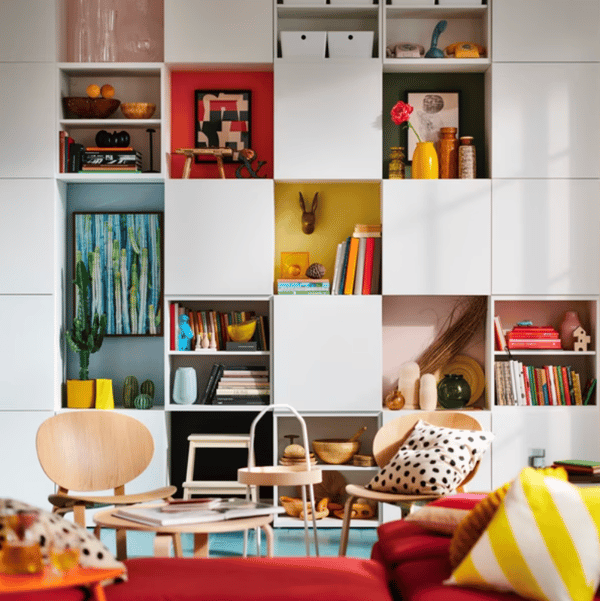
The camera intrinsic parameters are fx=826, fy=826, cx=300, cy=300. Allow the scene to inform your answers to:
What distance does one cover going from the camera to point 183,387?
4988mm

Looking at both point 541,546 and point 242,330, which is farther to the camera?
point 242,330

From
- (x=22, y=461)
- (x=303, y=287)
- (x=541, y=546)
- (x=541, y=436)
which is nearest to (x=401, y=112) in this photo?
(x=303, y=287)

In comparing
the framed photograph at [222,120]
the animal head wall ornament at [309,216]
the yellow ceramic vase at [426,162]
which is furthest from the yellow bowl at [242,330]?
the yellow ceramic vase at [426,162]

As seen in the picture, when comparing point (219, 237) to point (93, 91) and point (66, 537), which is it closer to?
point (93, 91)

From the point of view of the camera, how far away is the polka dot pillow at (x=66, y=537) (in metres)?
2.05

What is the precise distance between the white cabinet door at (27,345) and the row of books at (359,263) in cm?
174

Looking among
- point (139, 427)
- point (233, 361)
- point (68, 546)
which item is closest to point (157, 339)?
point (233, 361)

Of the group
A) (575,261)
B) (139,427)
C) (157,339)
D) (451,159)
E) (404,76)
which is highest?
(404,76)

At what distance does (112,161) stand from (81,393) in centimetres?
142

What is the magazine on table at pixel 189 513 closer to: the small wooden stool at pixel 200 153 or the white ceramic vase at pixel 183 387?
the white ceramic vase at pixel 183 387

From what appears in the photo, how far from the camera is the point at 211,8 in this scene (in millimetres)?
4961

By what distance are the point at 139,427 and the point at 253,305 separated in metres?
1.56

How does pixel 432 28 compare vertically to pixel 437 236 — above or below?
above

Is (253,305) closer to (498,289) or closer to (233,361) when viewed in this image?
(233,361)
